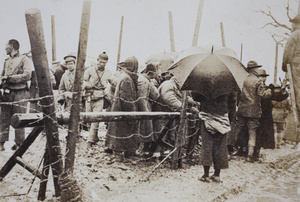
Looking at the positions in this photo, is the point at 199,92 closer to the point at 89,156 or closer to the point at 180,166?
the point at 180,166

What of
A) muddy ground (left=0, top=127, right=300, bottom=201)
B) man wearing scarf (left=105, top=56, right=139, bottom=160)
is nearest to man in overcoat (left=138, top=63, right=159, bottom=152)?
man wearing scarf (left=105, top=56, right=139, bottom=160)

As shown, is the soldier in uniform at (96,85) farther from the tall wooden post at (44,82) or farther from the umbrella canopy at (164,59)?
the tall wooden post at (44,82)

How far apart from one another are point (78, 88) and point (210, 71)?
210 centimetres

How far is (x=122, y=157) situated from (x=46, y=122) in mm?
2583

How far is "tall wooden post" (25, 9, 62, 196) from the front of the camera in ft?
8.41

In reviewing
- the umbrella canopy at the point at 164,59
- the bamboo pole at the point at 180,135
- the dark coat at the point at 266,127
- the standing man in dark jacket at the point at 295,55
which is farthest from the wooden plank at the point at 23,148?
the umbrella canopy at the point at 164,59

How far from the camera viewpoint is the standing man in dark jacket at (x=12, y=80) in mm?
4875

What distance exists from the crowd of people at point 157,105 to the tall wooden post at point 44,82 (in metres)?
0.92

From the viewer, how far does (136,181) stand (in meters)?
4.18

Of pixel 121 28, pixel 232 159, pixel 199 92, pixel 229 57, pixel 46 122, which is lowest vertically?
pixel 232 159

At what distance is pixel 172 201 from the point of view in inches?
136

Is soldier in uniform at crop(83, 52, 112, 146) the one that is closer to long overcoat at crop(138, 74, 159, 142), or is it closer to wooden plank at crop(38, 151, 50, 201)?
long overcoat at crop(138, 74, 159, 142)

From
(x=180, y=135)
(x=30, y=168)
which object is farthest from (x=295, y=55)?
(x=30, y=168)

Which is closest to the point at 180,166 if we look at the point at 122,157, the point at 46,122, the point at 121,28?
the point at 122,157
